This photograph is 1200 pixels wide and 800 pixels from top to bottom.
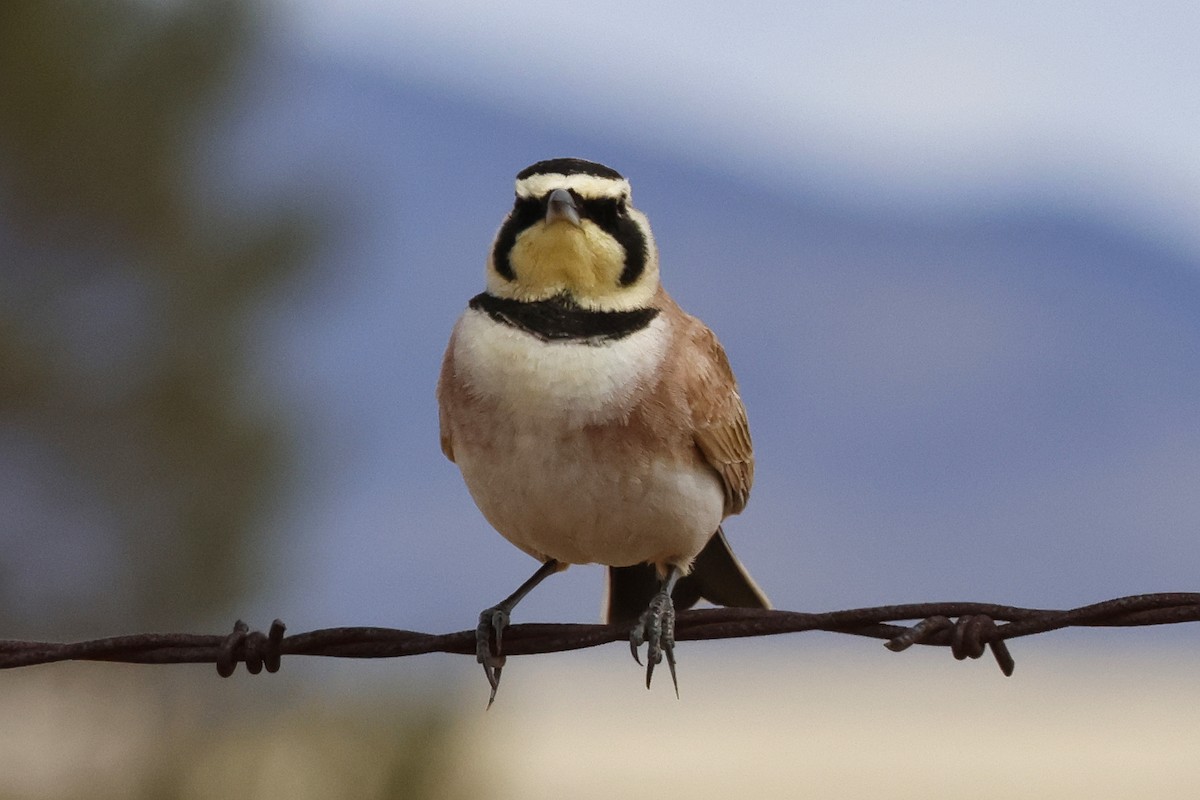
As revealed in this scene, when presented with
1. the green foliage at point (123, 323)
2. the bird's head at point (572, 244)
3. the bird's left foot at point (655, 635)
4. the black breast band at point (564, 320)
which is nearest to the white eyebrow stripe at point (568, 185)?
the bird's head at point (572, 244)

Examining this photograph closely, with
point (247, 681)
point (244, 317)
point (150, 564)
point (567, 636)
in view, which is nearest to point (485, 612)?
point (567, 636)

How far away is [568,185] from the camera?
4723 mm

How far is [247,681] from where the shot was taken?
14344 millimetres

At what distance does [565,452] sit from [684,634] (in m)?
0.65

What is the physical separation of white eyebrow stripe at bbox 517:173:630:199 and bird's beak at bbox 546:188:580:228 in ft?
0.18

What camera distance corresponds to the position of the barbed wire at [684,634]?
3.54 meters

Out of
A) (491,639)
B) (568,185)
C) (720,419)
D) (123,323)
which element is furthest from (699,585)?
(123,323)

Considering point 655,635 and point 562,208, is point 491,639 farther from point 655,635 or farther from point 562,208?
point 562,208

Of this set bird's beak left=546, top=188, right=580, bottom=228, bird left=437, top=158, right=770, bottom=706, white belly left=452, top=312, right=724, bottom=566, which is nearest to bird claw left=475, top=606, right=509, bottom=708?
bird left=437, top=158, right=770, bottom=706

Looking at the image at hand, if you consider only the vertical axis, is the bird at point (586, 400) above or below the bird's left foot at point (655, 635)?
above

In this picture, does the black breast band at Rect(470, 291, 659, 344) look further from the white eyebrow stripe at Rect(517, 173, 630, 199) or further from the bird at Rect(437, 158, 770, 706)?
the white eyebrow stripe at Rect(517, 173, 630, 199)

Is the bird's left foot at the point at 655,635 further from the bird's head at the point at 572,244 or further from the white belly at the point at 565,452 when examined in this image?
the bird's head at the point at 572,244

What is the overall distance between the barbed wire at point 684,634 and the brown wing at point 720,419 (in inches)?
30.7

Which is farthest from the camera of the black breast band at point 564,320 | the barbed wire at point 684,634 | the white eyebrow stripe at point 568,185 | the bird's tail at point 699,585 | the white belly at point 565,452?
the bird's tail at point 699,585
